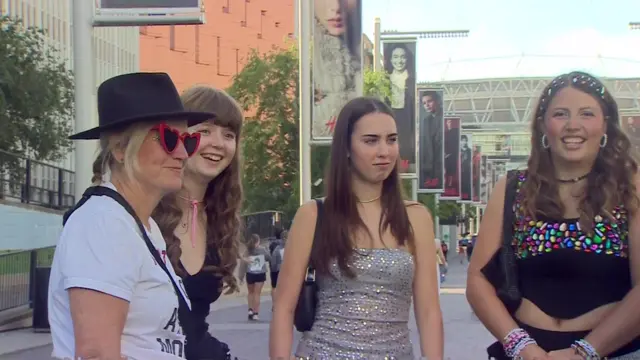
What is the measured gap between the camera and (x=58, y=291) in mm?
2254

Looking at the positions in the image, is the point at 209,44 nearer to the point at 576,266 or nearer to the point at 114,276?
the point at 576,266

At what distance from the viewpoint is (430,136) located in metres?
32.2

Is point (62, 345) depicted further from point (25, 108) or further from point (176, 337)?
point (25, 108)

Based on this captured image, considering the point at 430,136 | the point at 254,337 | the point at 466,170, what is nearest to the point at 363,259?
the point at 254,337

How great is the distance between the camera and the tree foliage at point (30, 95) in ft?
58.8

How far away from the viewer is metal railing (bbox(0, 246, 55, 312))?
1462 cm

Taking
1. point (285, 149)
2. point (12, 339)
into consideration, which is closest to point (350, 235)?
point (12, 339)

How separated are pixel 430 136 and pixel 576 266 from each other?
29202 millimetres

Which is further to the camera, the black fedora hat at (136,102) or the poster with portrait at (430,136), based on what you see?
the poster with portrait at (430,136)

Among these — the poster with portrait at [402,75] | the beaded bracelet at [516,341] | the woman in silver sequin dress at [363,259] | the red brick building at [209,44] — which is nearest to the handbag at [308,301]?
the woman in silver sequin dress at [363,259]

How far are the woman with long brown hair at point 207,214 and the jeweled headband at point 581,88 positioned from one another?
4.19 feet

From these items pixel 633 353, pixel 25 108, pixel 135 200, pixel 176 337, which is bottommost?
pixel 633 353

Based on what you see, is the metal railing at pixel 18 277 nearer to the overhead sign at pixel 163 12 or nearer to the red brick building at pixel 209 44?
the overhead sign at pixel 163 12

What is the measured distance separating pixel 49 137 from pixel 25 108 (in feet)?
4.75
